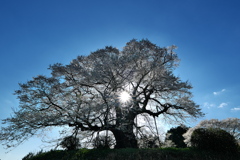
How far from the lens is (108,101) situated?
10.0 metres

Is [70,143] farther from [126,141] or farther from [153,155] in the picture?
[153,155]

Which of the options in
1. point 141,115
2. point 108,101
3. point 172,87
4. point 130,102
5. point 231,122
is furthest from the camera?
point 231,122

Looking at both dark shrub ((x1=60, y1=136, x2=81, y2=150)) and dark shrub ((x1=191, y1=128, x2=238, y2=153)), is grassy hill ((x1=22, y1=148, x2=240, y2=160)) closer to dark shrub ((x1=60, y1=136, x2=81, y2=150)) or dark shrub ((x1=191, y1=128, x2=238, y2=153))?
dark shrub ((x1=191, y1=128, x2=238, y2=153))

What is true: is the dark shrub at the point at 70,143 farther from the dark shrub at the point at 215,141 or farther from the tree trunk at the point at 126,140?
the dark shrub at the point at 215,141

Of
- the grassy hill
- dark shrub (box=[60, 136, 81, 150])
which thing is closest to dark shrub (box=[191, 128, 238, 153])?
the grassy hill

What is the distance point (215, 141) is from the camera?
9.50 m

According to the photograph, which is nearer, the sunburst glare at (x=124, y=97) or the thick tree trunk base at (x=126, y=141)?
the sunburst glare at (x=124, y=97)

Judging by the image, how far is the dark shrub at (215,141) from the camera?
9297 mm

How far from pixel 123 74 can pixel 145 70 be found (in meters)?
1.93

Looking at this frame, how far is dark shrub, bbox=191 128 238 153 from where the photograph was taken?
930 centimetres

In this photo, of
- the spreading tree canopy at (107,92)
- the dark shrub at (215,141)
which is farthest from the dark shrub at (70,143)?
the dark shrub at (215,141)

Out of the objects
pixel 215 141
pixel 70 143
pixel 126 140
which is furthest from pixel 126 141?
pixel 215 141

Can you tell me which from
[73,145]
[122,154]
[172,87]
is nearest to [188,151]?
[122,154]

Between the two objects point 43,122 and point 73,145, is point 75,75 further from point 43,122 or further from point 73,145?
point 73,145
